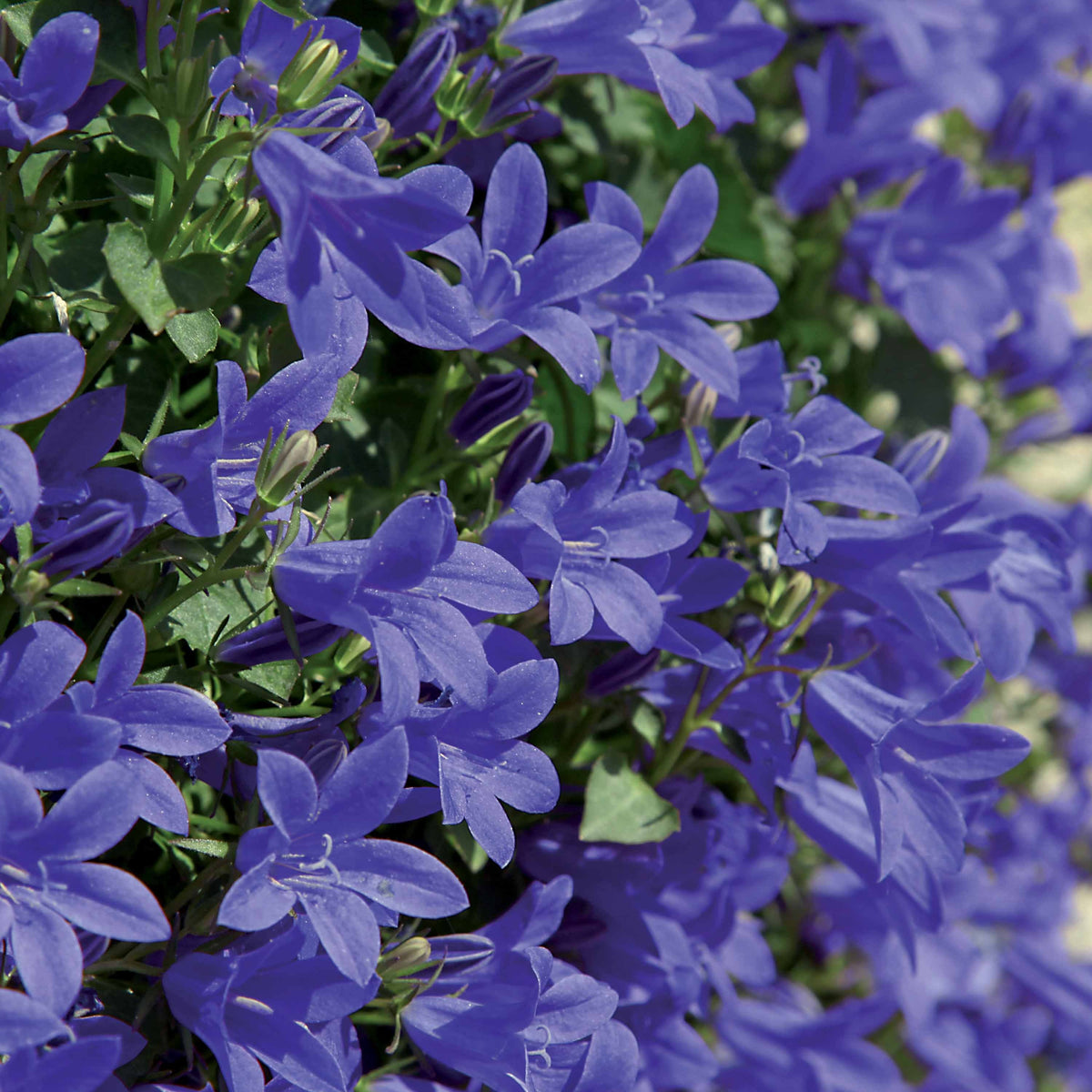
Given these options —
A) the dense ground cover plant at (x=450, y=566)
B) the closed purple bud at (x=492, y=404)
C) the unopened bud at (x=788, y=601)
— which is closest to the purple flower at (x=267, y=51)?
the dense ground cover plant at (x=450, y=566)

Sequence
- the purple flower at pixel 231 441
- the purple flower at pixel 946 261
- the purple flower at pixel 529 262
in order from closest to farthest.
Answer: the purple flower at pixel 231 441, the purple flower at pixel 529 262, the purple flower at pixel 946 261

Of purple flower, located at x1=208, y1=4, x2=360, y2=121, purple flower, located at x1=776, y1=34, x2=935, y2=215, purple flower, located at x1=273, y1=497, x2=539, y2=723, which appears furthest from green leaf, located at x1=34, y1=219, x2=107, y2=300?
purple flower, located at x1=776, y1=34, x2=935, y2=215

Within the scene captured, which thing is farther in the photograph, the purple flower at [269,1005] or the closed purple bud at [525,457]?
the closed purple bud at [525,457]

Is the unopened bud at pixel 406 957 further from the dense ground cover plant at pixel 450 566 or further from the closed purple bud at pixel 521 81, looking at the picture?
the closed purple bud at pixel 521 81

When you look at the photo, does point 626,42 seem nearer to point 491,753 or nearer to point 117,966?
point 491,753

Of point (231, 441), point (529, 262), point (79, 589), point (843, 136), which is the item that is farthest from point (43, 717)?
point (843, 136)
